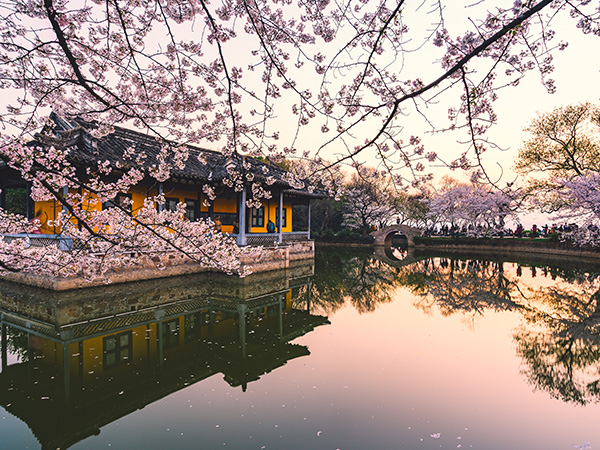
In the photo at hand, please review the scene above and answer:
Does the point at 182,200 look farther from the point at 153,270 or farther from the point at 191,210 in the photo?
the point at 153,270

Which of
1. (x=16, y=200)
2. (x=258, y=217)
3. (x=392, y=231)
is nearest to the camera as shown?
(x=258, y=217)

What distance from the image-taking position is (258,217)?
1923cm

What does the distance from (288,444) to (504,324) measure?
7093 millimetres

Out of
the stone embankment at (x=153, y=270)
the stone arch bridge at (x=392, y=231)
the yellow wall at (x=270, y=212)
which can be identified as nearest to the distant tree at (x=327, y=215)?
the stone arch bridge at (x=392, y=231)

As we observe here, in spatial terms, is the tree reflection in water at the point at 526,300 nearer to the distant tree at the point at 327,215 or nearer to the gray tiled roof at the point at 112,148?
the gray tiled roof at the point at 112,148

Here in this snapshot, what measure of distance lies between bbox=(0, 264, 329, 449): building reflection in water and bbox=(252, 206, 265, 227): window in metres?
8.05

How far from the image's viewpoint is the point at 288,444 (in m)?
3.60

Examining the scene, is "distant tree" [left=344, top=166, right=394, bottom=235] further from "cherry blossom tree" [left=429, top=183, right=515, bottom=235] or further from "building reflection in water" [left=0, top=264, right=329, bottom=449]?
"building reflection in water" [left=0, top=264, right=329, bottom=449]

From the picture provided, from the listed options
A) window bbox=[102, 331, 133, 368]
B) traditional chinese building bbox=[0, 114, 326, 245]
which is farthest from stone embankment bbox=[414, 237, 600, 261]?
window bbox=[102, 331, 133, 368]

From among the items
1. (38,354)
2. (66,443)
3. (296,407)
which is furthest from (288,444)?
(38,354)

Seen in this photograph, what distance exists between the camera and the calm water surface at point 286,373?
380 centimetres

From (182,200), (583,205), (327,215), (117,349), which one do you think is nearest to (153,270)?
(182,200)

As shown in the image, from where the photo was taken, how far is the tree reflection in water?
5.68 metres

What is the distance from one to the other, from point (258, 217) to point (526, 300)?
13.2 metres
